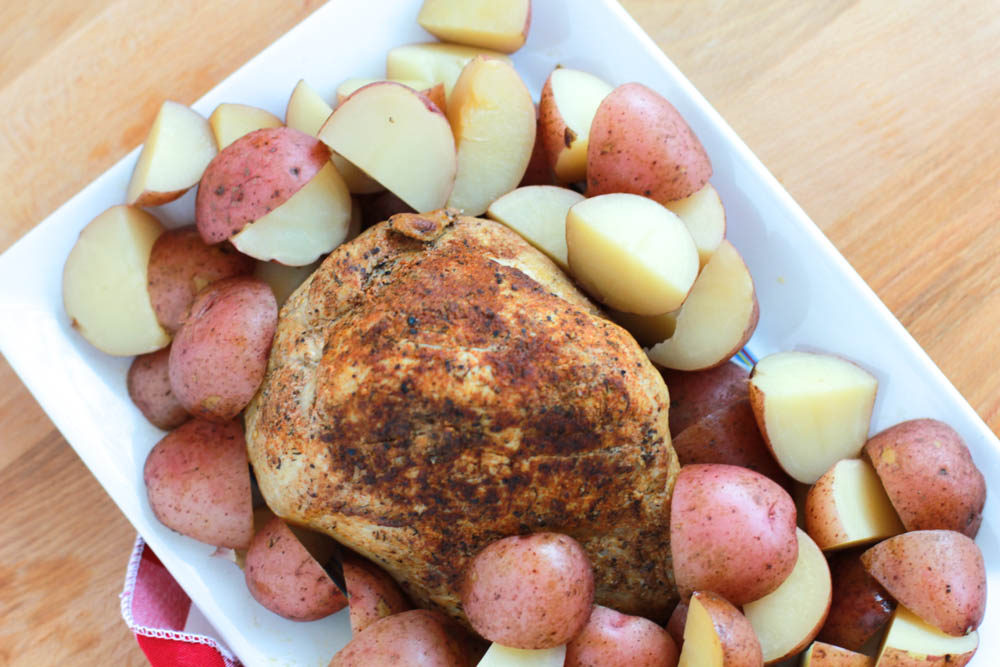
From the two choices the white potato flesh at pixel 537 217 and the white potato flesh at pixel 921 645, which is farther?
the white potato flesh at pixel 537 217

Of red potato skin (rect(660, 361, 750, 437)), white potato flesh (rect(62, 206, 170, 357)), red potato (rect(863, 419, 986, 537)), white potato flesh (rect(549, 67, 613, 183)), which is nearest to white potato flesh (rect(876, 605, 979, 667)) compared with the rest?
red potato (rect(863, 419, 986, 537))

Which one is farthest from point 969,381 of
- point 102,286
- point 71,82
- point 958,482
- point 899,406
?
point 71,82

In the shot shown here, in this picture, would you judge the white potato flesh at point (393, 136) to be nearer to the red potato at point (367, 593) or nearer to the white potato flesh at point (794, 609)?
the red potato at point (367, 593)

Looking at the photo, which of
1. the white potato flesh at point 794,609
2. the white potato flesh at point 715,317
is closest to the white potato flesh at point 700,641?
the white potato flesh at point 794,609

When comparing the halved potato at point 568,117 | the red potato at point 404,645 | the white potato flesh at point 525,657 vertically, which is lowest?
the white potato flesh at point 525,657

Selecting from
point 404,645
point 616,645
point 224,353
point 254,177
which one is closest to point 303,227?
point 254,177

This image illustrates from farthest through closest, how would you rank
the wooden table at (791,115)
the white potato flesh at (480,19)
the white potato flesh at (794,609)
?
the wooden table at (791,115)
the white potato flesh at (480,19)
the white potato flesh at (794,609)
